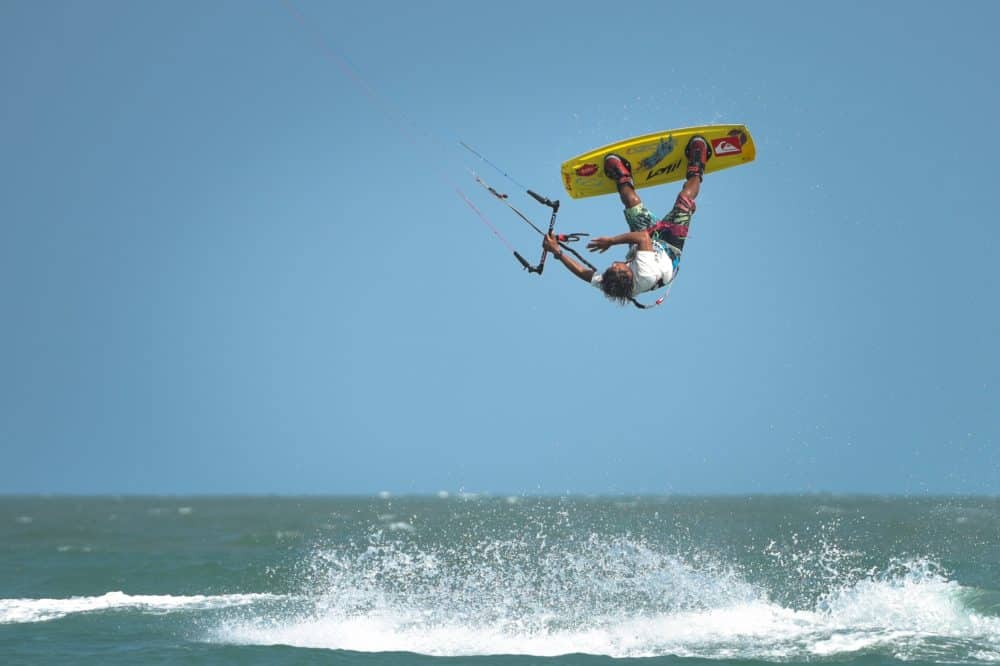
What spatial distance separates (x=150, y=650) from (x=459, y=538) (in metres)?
21.8

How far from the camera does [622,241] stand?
35.2 feet

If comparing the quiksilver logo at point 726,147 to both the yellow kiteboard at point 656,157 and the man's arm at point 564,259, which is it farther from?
the man's arm at point 564,259

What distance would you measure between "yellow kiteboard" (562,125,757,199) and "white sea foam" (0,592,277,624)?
10.4 meters

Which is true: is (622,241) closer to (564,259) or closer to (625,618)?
(564,259)

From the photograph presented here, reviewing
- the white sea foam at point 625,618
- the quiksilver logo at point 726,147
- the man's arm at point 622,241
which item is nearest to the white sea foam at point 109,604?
the white sea foam at point 625,618

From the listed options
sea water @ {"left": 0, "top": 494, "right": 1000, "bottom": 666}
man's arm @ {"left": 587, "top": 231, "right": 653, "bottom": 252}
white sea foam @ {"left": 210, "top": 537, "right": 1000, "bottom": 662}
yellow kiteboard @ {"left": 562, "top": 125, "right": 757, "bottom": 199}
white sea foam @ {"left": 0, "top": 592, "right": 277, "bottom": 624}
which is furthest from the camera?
white sea foam @ {"left": 0, "top": 592, "right": 277, "bottom": 624}

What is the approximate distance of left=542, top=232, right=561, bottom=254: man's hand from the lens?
1089cm

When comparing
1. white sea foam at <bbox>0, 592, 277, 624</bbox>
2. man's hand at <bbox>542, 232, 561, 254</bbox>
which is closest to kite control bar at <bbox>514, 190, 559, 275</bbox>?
man's hand at <bbox>542, 232, 561, 254</bbox>

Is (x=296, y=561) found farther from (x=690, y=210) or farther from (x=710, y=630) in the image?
(x=690, y=210)

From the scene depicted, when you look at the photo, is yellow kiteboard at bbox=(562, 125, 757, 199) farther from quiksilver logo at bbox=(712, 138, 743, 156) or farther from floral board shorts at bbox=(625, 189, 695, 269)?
floral board shorts at bbox=(625, 189, 695, 269)

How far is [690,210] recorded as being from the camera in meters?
11.4

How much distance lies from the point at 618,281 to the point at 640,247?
1.90ft

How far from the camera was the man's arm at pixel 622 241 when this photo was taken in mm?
10688

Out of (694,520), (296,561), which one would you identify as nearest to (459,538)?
(296,561)
